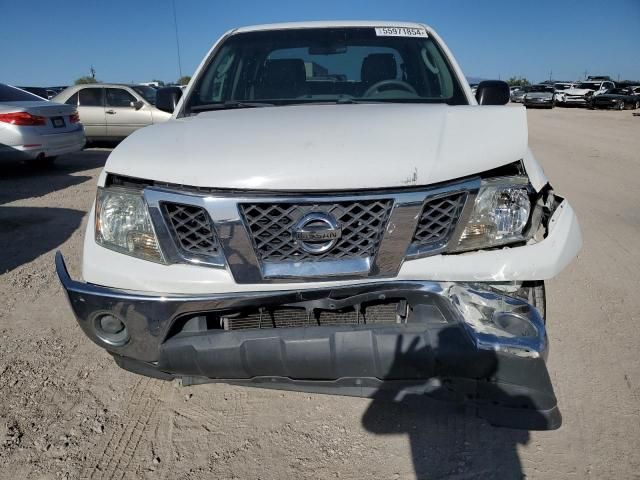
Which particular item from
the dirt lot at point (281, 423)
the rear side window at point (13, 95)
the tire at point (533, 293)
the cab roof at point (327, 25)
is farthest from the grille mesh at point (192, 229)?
the rear side window at point (13, 95)

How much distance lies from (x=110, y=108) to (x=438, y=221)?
11959 millimetres

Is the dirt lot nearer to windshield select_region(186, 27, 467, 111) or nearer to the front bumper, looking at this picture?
the front bumper

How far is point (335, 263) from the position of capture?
1.98 metres

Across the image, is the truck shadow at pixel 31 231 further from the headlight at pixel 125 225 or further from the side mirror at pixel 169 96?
the headlight at pixel 125 225

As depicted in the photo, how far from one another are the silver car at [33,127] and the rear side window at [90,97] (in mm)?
3181

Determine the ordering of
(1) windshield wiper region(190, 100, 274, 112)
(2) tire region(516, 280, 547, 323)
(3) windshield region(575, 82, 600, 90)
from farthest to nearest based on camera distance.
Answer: (3) windshield region(575, 82, 600, 90) → (1) windshield wiper region(190, 100, 274, 112) → (2) tire region(516, 280, 547, 323)

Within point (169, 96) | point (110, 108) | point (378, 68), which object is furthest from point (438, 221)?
point (110, 108)

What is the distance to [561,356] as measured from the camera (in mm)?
3000

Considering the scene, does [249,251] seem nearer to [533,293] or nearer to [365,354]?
[365,354]

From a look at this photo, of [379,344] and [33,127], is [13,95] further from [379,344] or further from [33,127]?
[379,344]

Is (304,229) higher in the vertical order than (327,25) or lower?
lower

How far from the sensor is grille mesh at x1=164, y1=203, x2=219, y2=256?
1990mm

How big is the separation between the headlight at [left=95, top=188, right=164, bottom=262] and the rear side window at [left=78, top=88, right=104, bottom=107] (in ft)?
37.4

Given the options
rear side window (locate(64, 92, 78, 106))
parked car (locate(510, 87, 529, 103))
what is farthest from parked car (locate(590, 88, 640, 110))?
rear side window (locate(64, 92, 78, 106))
